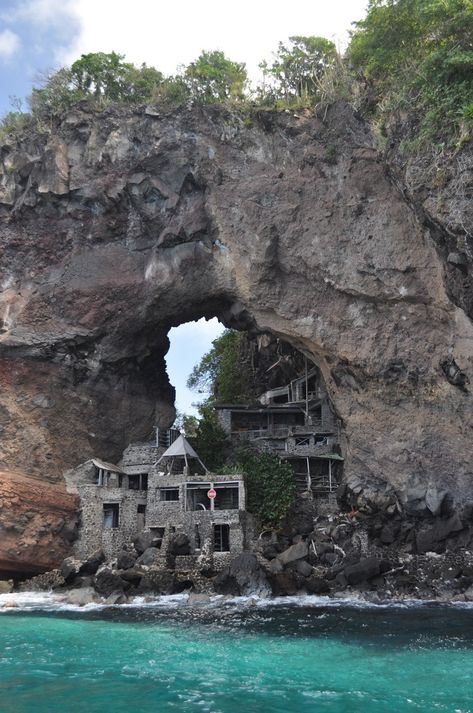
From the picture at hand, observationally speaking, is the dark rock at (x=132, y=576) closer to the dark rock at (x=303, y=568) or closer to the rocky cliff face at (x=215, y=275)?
the dark rock at (x=303, y=568)

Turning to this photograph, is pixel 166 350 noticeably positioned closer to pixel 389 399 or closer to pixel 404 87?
pixel 389 399

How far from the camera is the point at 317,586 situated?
79.1 feet

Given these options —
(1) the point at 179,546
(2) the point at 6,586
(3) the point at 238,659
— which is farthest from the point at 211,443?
(3) the point at 238,659

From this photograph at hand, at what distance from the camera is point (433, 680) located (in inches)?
510

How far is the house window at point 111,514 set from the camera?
28484mm

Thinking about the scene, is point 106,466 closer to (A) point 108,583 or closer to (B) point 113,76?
(A) point 108,583

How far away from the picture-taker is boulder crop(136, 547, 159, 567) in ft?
83.8

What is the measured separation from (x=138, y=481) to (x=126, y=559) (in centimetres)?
586

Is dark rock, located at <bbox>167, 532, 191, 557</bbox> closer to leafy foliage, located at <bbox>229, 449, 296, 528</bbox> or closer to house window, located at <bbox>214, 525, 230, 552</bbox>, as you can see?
house window, located at <bbox>214, 525, 230, 552</bbox>

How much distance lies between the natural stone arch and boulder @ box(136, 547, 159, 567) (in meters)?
6.30

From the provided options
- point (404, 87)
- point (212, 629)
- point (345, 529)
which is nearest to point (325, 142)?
point (404, 87)

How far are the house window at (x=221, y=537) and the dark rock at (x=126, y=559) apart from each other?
352cm

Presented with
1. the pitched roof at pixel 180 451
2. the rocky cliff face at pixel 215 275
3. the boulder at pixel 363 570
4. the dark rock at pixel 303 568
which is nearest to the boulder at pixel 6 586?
Answer: the rocky cliff face at pixel 215 275

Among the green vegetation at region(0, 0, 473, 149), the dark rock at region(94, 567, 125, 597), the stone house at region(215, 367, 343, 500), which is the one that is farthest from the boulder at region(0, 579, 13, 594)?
the green vegetation at region(0, 0, 473, 149)
